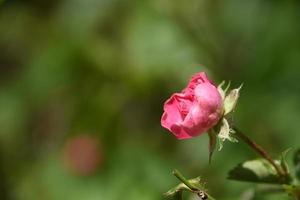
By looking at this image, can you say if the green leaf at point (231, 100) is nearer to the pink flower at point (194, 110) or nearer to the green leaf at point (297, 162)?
the pink flower at point (194, 110)

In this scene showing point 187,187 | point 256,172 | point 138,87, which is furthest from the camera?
point 138,87

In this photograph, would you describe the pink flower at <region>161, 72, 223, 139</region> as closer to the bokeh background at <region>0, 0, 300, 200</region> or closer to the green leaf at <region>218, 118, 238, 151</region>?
the green leaf at <region>218, 118, 238, 151</region>

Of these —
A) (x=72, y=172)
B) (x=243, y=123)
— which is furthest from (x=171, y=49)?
(x=72, y=172)

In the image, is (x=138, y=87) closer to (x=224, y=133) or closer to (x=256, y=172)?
(x=256, y=172)

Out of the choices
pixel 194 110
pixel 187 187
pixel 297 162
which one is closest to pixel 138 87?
pixel 297 162

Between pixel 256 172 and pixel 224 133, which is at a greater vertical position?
pixel 224 133

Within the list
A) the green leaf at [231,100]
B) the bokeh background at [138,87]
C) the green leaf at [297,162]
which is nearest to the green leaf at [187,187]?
the green leaf at [231,100]

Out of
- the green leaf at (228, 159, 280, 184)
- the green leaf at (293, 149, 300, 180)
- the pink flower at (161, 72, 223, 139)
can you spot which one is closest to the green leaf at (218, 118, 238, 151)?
the pink flower at (161, 72, 223, 139)
